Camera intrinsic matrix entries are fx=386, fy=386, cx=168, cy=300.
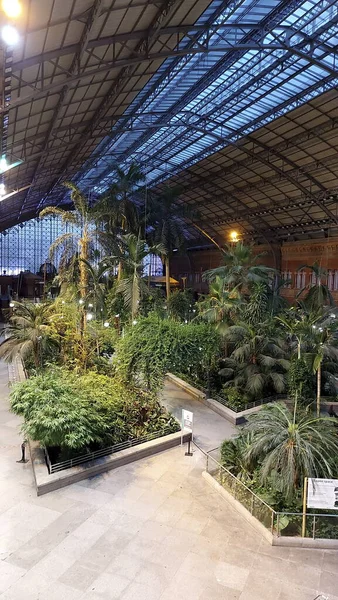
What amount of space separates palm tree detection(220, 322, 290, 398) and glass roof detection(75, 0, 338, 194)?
1035cm

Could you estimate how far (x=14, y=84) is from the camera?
1231 centimetres

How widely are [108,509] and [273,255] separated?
104ft

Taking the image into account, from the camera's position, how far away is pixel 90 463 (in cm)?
824

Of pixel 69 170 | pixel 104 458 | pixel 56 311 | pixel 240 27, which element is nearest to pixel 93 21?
pixel 240 27

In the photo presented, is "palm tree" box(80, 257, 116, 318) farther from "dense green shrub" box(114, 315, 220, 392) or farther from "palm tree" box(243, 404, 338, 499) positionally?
"palm tree" box(243, 404, 338, 499)

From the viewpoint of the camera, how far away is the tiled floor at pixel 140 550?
5.22 metres

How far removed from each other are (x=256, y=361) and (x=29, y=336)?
301 inches

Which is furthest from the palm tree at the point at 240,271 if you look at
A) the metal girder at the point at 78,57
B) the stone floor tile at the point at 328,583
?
the stone floor tile at the point at 328,583

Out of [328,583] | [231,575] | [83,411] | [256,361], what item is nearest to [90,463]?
[83,411]

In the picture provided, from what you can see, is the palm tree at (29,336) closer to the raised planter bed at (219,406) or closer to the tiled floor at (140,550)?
the tiled floor at (140,550)

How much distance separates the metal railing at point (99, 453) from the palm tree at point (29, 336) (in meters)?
3.84

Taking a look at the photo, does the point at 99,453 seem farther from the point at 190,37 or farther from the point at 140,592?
the point at 190,37

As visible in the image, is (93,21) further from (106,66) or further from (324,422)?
(324,422)

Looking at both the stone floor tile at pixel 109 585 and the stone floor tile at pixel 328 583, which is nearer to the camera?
the stone floor tile at pixel 109 585
